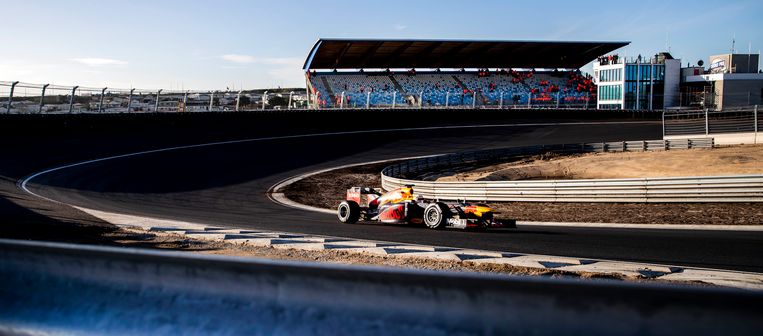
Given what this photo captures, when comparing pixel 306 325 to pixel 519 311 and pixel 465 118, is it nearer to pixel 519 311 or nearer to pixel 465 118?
pixel 519 311

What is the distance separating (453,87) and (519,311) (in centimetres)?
6309

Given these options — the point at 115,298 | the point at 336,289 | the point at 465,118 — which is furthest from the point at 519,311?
the point at 465,118

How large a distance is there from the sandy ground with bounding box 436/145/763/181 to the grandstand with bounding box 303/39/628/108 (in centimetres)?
2832

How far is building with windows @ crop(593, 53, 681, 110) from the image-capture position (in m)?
60.1

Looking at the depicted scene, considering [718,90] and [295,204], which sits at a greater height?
[718,90]

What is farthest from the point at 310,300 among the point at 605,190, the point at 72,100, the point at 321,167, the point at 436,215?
the point at 72,100

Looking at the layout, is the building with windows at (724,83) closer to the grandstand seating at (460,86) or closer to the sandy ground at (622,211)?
the grandstand seating at (460,86)

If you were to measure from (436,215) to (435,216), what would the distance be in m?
0.04

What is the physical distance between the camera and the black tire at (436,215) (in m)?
13.3

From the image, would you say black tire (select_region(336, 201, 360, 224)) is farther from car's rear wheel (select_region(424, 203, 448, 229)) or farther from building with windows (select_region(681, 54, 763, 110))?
building with windows (select_region(681, 54, 763, 110))

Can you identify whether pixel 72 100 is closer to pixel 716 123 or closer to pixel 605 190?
pixel 605 190

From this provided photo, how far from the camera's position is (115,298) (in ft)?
6.85

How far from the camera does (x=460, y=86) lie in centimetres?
6397

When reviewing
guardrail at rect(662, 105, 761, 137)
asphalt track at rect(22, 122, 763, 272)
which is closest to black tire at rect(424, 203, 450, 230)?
asphalt track at rect(22, 122, 763, 272)
